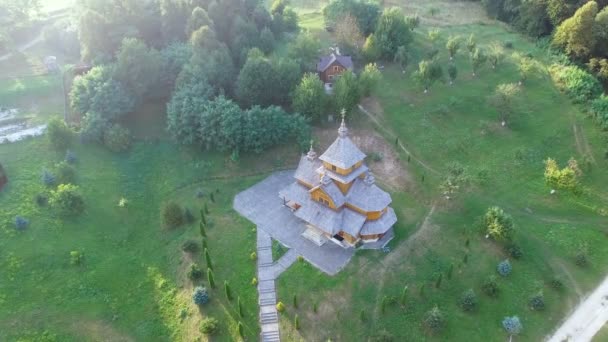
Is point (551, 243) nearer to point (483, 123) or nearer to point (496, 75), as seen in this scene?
point (483, 123)

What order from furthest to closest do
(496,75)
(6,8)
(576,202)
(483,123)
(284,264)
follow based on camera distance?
(6,8) < (496,75) < (483,123) < (576,202) < (284,264)

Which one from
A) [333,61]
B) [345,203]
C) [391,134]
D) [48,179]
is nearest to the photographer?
[345,203]

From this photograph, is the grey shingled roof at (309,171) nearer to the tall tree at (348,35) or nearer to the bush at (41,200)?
the bush at (41,200)

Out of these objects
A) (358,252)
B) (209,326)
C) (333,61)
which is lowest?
(209,326)

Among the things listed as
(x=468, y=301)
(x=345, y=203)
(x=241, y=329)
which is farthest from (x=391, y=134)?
(x=241, y=329)

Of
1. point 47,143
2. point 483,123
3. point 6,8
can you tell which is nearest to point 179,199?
point 47,143

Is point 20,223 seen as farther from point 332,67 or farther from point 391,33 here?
point 391,33

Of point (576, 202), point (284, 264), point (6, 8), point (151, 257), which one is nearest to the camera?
point (284, 264)
